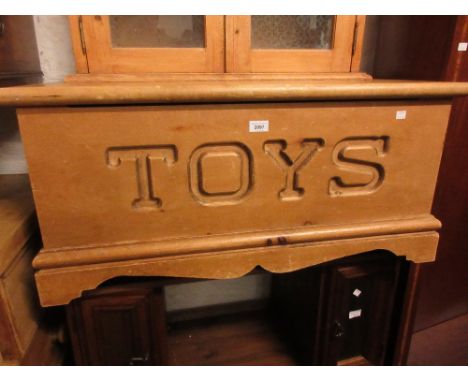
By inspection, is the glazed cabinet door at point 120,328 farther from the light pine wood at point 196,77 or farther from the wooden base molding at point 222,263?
the light pine wood at point 196,77

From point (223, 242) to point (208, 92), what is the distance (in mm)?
310

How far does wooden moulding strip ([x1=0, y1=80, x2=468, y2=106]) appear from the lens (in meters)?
0.57

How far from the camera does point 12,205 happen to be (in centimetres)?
85

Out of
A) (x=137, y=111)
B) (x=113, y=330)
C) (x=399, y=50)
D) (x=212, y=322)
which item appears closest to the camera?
(x=137, y=111)

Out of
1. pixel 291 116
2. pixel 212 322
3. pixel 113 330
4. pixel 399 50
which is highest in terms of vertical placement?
pixel 399 50

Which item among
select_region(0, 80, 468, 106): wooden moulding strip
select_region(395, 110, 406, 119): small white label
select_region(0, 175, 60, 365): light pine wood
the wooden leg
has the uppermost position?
select_region(0, 80, 468, 106): wooden moulding strip

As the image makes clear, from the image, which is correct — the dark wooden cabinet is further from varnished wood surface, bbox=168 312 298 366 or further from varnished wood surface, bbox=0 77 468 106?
varnished wood surface, bbox=0 77 468 106

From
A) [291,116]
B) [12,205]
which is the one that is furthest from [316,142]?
[12,205]

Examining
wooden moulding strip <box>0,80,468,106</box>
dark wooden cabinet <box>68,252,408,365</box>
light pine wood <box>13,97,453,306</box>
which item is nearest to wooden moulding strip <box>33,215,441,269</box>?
light pine wood <box>13,97,453,306</box>

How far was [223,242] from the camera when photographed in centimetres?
72

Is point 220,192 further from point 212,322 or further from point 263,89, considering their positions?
point 212,322

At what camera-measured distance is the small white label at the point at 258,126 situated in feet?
2.17

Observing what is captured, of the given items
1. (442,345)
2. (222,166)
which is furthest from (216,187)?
(442,345)

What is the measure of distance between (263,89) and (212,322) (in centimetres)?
101
